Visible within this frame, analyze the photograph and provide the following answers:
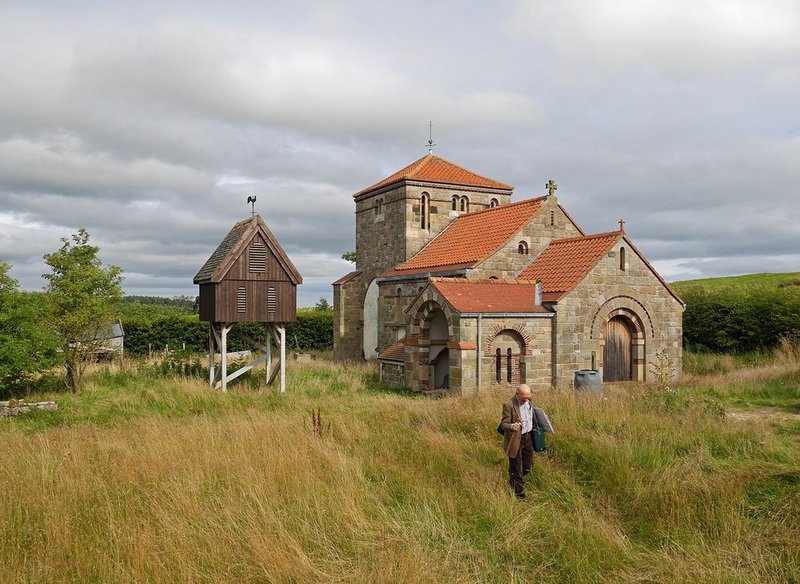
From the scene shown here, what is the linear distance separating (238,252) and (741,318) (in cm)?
1868

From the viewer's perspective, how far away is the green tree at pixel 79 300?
18484 mm

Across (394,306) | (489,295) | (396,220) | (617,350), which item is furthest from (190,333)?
(617,350)

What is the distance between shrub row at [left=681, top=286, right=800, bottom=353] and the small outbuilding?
654 inches

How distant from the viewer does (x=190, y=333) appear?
30.1 m

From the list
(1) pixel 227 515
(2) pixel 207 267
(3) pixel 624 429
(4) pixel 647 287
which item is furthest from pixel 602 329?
(1) pixel 227 515

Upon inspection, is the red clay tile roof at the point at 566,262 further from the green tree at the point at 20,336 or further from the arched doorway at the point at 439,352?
the green tree at the point at 20,336

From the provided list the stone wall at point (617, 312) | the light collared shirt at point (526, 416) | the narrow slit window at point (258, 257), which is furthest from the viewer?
the stone wall at point (617, 312)

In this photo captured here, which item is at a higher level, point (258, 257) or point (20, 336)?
point (258, 257)

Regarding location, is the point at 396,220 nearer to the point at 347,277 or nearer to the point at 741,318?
the point at 347,277

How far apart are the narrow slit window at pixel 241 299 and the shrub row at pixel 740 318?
18.0 m

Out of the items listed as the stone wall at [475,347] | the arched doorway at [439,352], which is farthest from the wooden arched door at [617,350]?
the arched doorway at [439,352]

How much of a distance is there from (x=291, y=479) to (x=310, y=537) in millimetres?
1597

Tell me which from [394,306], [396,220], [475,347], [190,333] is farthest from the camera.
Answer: [190,333]

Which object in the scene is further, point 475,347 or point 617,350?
point 617,350
